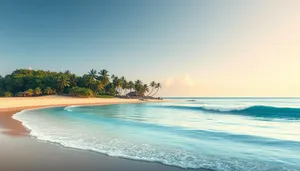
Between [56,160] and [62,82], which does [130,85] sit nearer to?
[62,82]

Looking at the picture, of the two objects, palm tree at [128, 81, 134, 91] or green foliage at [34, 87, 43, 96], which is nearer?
green foliage at [34, 87, 43, 96]

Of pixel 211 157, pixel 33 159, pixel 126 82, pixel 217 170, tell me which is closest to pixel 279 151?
pixel 211 157

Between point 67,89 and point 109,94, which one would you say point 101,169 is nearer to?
point 67,89

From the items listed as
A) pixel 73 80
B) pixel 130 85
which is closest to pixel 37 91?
pixel 73 80

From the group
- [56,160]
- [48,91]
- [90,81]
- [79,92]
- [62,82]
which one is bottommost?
[56,160]

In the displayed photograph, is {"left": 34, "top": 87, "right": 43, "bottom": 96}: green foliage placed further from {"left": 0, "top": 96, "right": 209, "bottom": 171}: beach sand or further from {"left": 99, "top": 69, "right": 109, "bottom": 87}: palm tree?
{"left": 0, "top": 96, "right": 209, "bottom": 171}: beach sand

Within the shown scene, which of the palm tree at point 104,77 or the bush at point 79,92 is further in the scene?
the palm tree at point 104,77

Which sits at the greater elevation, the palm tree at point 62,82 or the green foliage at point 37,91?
the palm tree at point 62,82

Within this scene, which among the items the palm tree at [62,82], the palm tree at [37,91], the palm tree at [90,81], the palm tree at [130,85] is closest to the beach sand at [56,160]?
the palm tree at [37,91]

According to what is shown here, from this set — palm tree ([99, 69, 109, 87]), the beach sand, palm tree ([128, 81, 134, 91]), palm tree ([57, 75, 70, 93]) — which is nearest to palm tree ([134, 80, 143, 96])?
palm tree ([128, 81, 134, 91])

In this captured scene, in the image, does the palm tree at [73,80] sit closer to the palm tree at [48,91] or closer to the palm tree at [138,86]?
the palm tree at [48,91]

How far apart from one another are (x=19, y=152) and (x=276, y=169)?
8185 millimetres

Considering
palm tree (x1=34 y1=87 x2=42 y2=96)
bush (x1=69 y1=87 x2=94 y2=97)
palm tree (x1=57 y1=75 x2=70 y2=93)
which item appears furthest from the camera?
palm tree (x1=57 y1=75 x2=70 y2=93)

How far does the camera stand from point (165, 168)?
5.95 m
